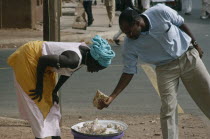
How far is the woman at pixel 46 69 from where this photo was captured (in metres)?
5.70

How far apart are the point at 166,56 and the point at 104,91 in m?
3.83

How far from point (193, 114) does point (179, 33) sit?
2.40 metres

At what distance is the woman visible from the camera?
5699 millimetres

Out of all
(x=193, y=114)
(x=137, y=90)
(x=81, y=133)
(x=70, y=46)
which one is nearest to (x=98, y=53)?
(x=70, y=46)

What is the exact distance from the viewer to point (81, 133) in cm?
546

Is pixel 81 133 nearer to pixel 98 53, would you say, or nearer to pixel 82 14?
pixel 98 53

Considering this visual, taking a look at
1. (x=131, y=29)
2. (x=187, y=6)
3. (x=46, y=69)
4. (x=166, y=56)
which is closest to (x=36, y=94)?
(x=46, y=69)

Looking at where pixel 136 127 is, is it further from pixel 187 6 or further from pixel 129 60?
pixel 187 6

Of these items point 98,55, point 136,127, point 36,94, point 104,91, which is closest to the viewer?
point 98,55

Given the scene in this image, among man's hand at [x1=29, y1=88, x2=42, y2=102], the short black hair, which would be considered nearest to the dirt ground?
man's hand at [x1=29, y1=88, x2=42, y2=102]

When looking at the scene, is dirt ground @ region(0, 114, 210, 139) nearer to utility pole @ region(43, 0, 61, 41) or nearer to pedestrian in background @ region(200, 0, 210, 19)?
utility pole @ region(43, 0, 61, 41)

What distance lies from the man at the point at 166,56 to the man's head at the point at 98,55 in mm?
260

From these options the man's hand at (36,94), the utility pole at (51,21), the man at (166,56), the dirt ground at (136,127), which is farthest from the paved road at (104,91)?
the man's hand at (36,94)

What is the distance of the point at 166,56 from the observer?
6047mm
